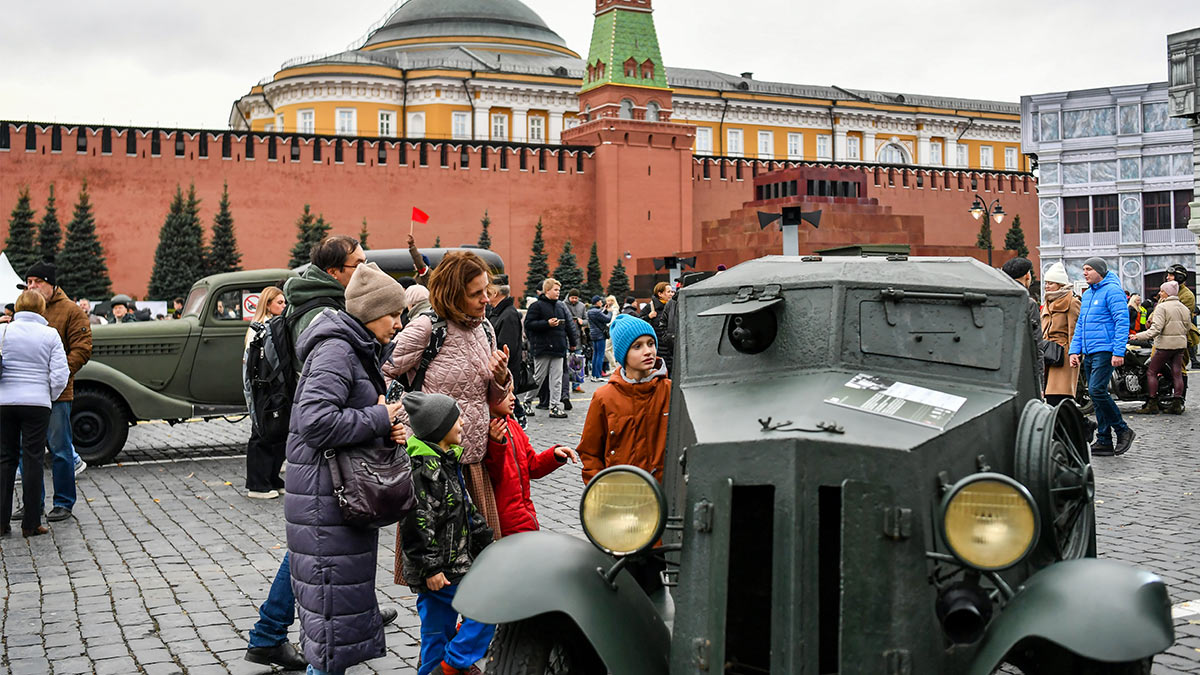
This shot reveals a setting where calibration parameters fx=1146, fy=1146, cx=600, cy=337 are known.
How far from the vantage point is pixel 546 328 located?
46.8 ft

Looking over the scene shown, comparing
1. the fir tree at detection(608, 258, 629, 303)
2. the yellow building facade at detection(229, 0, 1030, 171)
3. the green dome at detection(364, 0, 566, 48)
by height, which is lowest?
the fir tree at detection(608, 258, 629, 303)

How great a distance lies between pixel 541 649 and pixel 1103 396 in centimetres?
861

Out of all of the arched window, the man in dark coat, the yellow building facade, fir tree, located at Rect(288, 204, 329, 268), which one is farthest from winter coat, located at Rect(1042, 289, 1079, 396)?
the arched window

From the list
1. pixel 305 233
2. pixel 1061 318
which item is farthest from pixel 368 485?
pixel 305 233

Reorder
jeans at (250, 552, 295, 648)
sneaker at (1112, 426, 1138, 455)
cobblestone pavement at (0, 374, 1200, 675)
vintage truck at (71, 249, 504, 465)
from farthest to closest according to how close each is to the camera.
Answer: vintage truck at (71, 249, 504, 465), sneaker at (1112, 426, 1138, 455), cobblestone pavement at (0, 374, 1200, 675), jeans at (250, 552, 295, 648)

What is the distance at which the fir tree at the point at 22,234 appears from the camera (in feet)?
140

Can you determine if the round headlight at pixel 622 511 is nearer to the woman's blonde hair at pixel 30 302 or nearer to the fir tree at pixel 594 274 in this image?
the woman's blonde hair at pixel 30 302

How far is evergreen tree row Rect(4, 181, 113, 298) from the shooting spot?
140 feet

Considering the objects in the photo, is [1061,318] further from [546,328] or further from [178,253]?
[178,253]

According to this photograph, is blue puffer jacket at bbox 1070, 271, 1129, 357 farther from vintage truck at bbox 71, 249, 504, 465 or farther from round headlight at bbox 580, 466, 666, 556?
round headlight at bbox 580, 466, 666, 556

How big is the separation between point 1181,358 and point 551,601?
41.1ft

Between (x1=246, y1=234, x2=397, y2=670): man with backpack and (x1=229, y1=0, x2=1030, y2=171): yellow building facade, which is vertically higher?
(x1=229, y1=0, x2=1030, y2=171): yellow building facade

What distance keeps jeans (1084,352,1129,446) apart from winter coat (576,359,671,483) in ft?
23.2

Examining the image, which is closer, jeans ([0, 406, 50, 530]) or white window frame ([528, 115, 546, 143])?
jeans ([0, 406, 50, 530])
